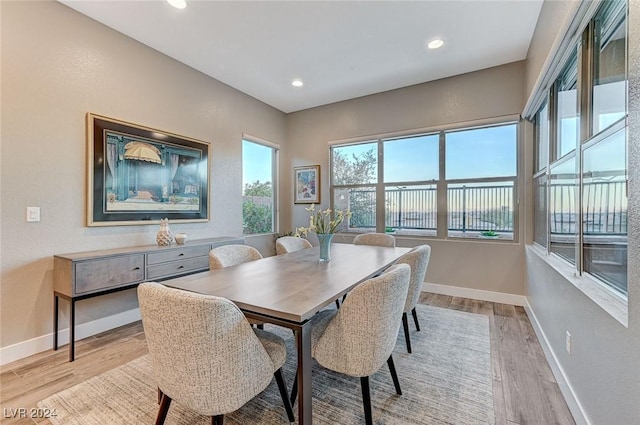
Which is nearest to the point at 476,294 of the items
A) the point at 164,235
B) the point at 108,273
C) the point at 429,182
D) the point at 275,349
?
the point at 429,182

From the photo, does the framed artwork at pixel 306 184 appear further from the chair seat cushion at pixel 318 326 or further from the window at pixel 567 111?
the window at pixel 567 111

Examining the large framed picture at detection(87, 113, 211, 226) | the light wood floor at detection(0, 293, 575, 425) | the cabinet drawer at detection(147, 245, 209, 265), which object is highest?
the large framed picture at detection(87, 113, 211, 226)

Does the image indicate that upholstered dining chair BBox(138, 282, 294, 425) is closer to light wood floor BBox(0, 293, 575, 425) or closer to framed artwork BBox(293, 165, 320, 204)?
light wood floor BBox(0, 293, 575, 425)

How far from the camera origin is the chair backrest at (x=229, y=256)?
7.05ft

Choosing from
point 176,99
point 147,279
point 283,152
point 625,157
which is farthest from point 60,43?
point 625,157

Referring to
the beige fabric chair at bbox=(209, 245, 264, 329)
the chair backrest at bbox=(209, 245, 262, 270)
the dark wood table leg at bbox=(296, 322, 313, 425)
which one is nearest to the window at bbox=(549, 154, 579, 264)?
the dark wood table leg at bbox=(296, 322, 313, 425)

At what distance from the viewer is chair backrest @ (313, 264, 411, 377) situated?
52.5 inches

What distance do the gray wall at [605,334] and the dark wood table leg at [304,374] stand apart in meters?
1.18

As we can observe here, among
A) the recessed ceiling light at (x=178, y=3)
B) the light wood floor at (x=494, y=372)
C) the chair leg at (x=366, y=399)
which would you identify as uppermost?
the recessed ceiling light at (x=178, y=3)

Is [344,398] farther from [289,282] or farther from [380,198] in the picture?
[380,198]

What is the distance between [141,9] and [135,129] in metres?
1.09

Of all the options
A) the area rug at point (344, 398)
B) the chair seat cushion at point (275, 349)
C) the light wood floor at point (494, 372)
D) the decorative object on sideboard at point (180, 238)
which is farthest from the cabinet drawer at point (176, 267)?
the chair seat cushion at point (275, 349)

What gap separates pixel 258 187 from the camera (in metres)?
4.71

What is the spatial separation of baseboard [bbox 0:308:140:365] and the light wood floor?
6 centimetres
